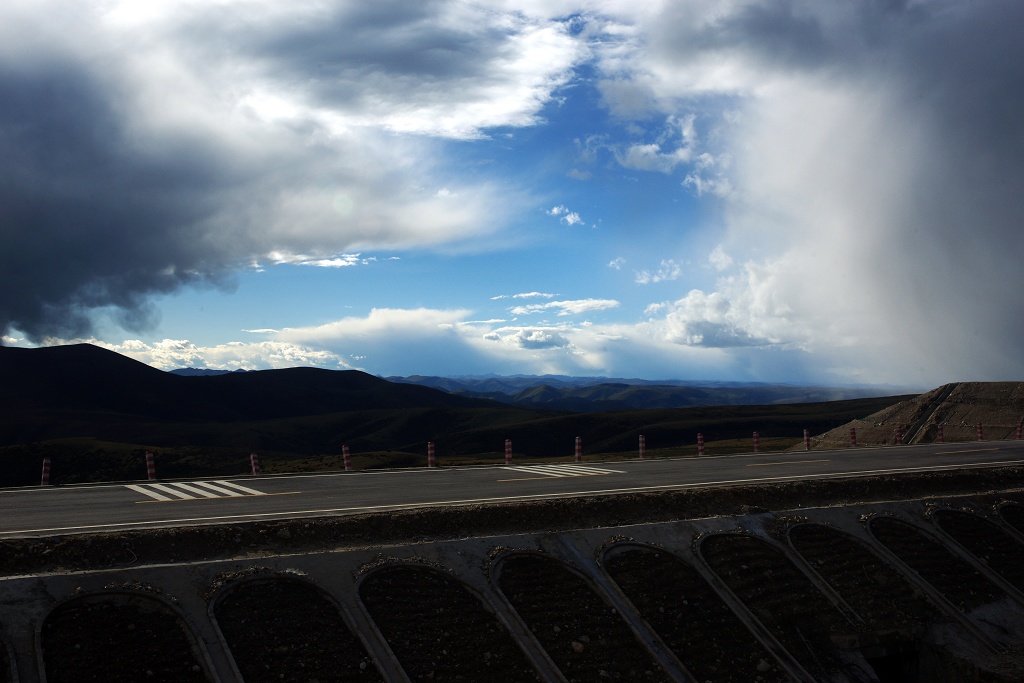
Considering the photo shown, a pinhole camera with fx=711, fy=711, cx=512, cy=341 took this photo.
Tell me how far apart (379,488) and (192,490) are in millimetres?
4479

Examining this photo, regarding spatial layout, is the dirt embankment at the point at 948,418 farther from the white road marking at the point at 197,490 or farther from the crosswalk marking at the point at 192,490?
the white road marking at the point at 197,490

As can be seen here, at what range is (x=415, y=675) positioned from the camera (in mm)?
9102

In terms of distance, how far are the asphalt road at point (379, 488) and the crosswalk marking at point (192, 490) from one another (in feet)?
0.08

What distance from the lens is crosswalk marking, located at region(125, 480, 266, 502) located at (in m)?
15.5

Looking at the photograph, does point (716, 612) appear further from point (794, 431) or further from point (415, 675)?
point (794, 431)

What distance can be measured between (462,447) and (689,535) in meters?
99.0

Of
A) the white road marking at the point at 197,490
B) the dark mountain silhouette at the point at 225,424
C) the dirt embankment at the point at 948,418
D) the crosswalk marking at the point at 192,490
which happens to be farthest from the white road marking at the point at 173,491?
the dark mountain silhouette at the point at 225,424

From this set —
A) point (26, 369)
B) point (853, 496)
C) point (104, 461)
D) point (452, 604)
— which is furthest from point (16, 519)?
point (26, 369)

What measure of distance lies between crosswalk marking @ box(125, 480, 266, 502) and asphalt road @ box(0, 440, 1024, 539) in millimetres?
25

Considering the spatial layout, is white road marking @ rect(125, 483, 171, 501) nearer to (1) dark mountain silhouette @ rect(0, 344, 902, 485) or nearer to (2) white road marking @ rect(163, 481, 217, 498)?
(2) white road marking @ rect(163, 481, 217, 498)

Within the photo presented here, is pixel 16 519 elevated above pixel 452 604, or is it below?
above

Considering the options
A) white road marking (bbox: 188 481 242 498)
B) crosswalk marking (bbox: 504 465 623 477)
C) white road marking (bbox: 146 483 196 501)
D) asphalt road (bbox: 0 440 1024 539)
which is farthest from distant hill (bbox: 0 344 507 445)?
crosswalk marking (bbox: 504 465 623 477)

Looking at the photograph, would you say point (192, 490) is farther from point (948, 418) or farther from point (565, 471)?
point (948, 418)

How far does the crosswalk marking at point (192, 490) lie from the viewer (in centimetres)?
1546
